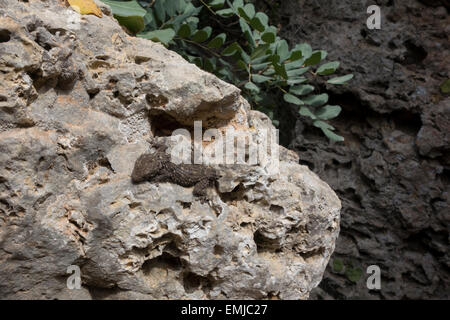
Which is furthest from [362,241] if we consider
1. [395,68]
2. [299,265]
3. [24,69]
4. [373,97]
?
[24,69]

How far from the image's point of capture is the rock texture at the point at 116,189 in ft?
4.04

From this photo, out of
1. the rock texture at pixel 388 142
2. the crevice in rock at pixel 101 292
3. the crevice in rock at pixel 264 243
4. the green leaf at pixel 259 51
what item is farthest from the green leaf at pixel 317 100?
the crevice in rock at pixel 101 292

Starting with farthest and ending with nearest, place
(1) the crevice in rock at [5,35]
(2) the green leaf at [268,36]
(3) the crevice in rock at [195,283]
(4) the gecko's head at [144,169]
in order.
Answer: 1. (2) the green leaf at [268,36]
2. (3) the crevice in rock at [195,283]
3. (4) the gecko's head at [144,169]
4. (1) the crevice in rock at [5,35]

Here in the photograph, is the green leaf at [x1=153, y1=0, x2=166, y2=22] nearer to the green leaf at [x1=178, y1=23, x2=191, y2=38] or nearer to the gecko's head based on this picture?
the green leaf at [x1=178, y1=23, x2=191, y2=38]

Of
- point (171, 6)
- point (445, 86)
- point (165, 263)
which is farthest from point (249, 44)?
point (445, 86)

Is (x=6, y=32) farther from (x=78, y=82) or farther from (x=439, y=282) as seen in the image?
(x=439, y=282)

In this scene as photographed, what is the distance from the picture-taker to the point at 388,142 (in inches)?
107

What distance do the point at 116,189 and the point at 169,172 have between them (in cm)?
17

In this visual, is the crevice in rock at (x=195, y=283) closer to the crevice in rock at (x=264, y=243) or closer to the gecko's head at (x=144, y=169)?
the crevice in rock at (x=264, y=243)

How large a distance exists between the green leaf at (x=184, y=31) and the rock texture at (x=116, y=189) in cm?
44

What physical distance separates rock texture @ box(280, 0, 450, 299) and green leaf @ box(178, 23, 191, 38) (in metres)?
1.03

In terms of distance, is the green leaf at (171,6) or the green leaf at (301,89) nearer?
the green leaf at (171,6)

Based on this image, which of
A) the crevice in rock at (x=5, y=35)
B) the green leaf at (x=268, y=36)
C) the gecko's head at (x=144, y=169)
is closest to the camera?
the crevice in rock at (x=5, y=35)

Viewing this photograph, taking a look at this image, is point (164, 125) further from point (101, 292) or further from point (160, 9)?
point (160, 9)
